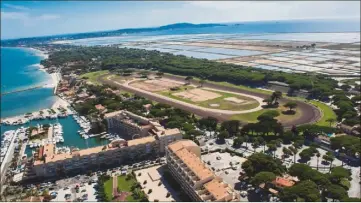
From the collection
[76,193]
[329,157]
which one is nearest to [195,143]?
[76,193]

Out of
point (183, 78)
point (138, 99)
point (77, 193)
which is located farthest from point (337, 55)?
point (77, 193)

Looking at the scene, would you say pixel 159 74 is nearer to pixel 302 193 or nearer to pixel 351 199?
pixel 302 193

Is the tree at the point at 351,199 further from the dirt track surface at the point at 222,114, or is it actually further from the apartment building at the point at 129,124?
the apartment building at the point at 129,124

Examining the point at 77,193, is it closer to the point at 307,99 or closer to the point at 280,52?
the point at 307,99

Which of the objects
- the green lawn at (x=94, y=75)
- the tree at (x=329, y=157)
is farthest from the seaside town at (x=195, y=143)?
the green lawn at (x=94, y=75)

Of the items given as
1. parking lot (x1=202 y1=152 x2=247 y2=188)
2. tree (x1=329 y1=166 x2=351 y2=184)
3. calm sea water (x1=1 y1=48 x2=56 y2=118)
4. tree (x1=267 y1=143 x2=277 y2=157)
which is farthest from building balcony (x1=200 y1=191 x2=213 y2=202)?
calm sea water (x1=1 y1=48 x2=56 y2=118)

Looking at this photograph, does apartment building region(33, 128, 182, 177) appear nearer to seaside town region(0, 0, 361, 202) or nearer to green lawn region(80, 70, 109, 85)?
seaside town region(0, 0, 361, 202)
